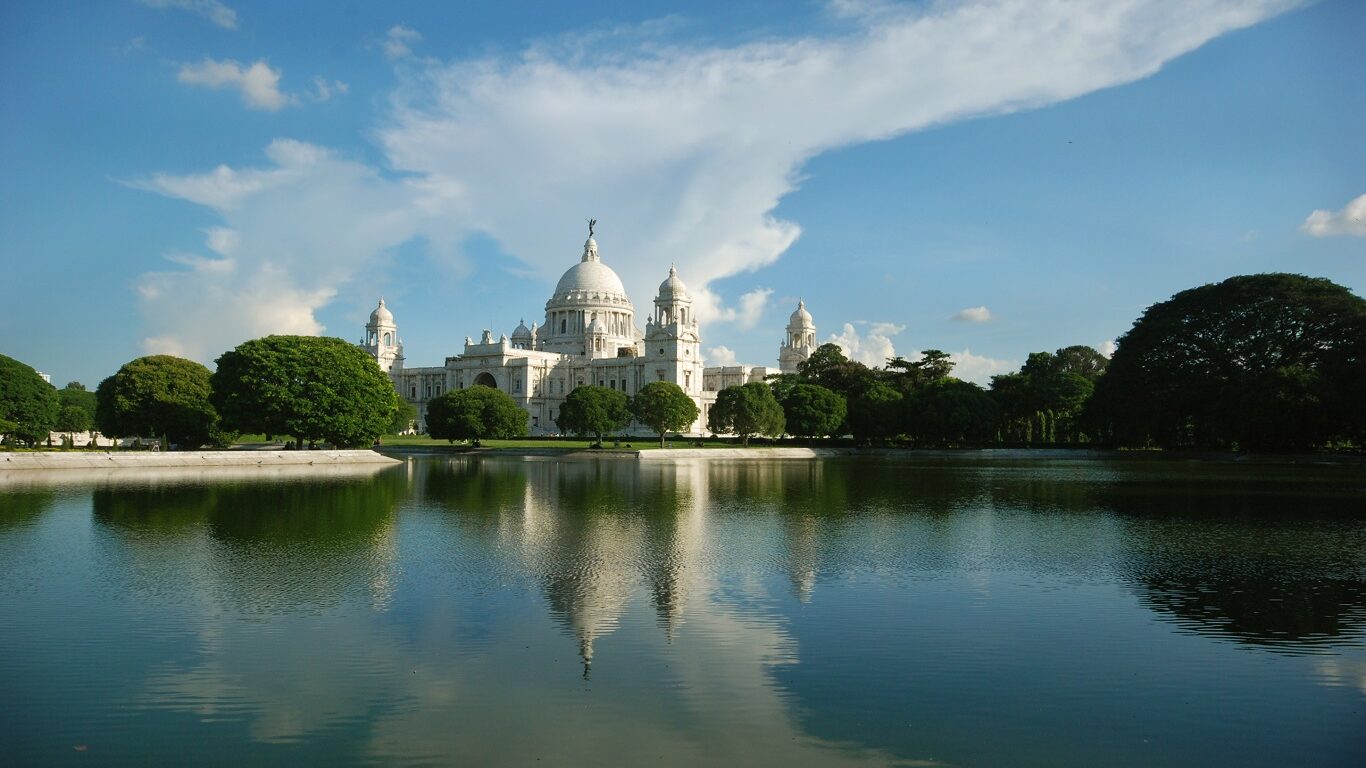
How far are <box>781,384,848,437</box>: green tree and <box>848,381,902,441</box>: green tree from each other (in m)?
1.58

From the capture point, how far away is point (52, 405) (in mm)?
64375

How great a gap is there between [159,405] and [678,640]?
5794cm

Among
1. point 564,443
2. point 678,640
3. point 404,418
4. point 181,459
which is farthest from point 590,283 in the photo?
point 678,640

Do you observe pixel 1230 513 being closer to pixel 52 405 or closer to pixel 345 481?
pixel 345 481

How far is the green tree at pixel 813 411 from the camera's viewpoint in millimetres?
81000

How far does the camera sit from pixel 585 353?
4953 inches

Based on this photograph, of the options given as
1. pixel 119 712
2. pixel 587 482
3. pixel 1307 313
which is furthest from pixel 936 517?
pixel 1307 313

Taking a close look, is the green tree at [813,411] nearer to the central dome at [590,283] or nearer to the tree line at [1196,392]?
the tree line at [1196,392]

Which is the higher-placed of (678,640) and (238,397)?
(238,397)

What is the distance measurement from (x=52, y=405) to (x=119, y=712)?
2544 inches

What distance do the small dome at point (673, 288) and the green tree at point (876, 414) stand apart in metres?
39.7

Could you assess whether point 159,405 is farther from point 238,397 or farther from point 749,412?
point 749,412

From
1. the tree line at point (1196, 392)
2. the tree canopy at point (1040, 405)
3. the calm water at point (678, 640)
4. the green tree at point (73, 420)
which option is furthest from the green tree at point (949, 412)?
the green tree at point (73, 420)

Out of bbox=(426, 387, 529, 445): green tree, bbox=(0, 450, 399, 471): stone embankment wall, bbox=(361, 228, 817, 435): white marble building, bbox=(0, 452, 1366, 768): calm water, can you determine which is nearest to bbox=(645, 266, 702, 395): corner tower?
bbox=(361, 228, 817, 435): white marble building
